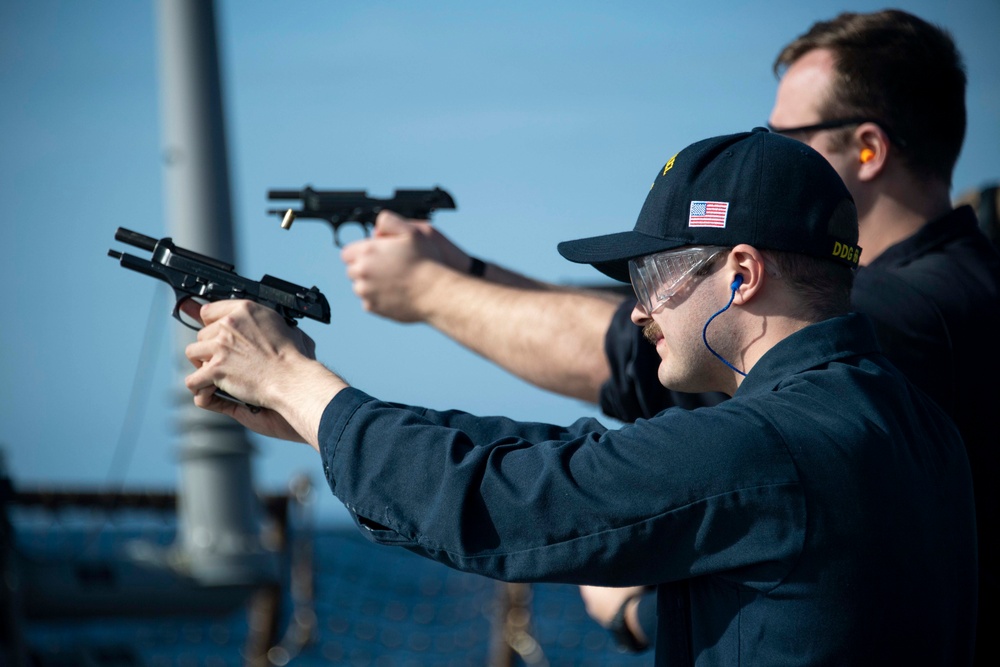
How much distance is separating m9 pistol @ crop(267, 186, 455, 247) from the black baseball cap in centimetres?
181

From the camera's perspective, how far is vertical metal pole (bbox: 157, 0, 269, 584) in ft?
13.4

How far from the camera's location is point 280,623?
216 inches

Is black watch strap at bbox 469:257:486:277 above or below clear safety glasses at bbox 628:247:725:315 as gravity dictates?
below

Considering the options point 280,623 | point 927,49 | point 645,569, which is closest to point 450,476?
point 645,569

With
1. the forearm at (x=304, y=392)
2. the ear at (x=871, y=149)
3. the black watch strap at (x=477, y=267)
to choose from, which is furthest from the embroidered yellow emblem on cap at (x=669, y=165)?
the black watch strap at (x=477, y=267)

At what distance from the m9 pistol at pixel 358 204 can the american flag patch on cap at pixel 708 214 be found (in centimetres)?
187

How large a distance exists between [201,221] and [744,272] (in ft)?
9.25

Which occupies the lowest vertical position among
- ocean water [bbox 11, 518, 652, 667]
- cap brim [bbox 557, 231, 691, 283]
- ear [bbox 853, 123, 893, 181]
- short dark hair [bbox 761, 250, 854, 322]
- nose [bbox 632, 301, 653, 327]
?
ocean water [bbox 11, 518, 652, 667]

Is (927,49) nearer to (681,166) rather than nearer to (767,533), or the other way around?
(681,166)

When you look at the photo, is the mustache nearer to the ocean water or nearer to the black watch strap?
the black watch strap

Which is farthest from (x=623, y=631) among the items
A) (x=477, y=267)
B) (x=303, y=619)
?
(x=303, y=619)

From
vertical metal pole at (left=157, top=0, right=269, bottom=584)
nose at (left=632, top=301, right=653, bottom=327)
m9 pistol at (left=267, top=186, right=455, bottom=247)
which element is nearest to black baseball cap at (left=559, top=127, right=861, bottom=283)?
nose at (left=632, top=301, right=653, bottom=327)

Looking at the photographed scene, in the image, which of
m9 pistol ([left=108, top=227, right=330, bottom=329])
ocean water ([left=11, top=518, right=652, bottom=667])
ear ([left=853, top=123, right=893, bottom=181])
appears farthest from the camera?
ocean water ([left=11, top=518, right=652, bottom=667])

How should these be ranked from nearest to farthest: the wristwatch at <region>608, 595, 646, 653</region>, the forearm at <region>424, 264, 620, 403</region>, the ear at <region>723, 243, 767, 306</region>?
the ear at <region>723, 243, 767, 306</region> < the wristwatch at <region>608, 595, 646, 653</region> < the forearm at <region>424, 264, 620, 403</region>
